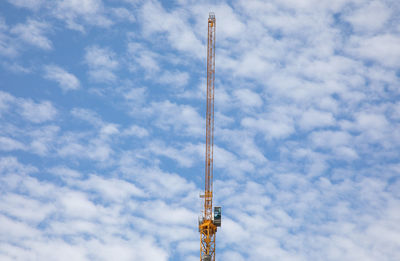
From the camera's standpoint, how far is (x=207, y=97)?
16775 centimetres

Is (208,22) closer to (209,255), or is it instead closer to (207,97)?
(207,97)

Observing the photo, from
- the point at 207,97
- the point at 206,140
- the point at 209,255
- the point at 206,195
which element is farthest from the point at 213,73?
the point at 209,255

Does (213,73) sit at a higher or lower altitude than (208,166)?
higher

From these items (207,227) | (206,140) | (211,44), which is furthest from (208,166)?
(211,44)

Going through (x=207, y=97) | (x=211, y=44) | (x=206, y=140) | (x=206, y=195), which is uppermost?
(x=211, y=44)

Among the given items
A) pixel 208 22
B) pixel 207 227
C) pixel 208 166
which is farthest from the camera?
pixel 208 22

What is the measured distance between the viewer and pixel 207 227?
153 metres

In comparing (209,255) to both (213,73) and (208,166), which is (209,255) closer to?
(208,166)

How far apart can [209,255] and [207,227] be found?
7205 mm

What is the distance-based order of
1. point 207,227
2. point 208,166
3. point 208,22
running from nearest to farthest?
point 207,227
point 208,166
point 208,22

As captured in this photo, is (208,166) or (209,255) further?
(208,166)

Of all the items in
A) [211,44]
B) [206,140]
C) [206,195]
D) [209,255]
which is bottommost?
[209,255]

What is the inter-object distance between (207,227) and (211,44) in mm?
53688

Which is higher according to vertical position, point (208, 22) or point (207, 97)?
point (208, 22)
